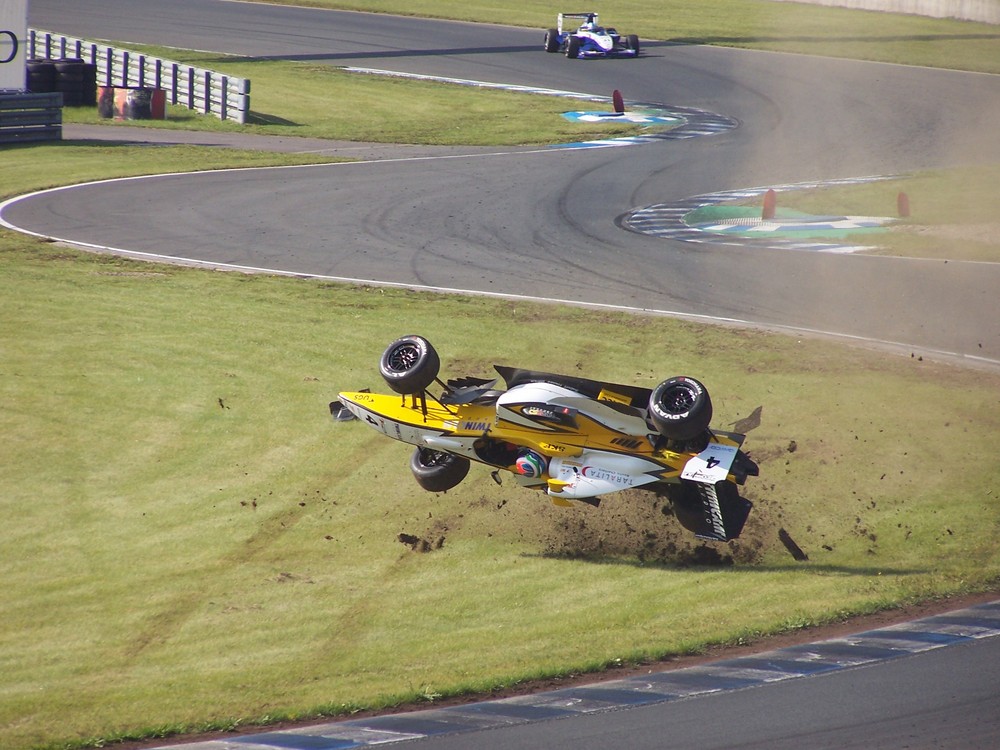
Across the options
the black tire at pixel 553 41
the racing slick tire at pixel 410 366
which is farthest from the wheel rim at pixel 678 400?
the black tire at pixel 553 41

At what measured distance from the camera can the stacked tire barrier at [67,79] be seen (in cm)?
3409

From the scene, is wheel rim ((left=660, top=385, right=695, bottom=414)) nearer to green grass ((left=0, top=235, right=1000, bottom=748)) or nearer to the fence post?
green grass ((left=0, top=235, right=1000, bottom=748))

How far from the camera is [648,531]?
33.4ft

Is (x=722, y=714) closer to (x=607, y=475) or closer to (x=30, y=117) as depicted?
(x=607, y=475)

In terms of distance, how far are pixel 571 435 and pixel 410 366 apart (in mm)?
1728

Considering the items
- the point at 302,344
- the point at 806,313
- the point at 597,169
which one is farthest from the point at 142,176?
the point at 806,313

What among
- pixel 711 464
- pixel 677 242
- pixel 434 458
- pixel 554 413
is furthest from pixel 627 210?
pixel 711 464

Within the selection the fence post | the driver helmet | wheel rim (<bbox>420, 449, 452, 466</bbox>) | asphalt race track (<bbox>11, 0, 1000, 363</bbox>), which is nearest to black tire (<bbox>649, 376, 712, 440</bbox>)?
the driver helmet

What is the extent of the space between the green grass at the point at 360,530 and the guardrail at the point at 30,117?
15892 millimetres

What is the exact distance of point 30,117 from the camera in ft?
95.0

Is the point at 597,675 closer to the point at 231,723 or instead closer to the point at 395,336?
the point at 231,723

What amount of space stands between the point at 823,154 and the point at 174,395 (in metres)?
21.8

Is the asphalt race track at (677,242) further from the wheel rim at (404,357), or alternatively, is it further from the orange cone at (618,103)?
the wheel rim at (404,357)

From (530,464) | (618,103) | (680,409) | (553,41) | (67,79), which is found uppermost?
(553,41)
